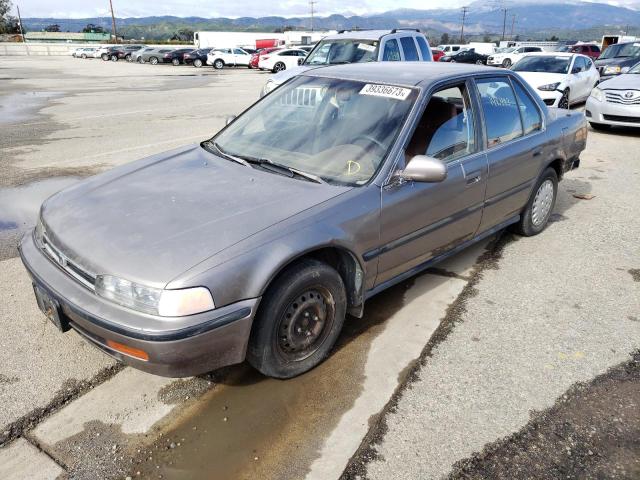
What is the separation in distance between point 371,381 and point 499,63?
3176 centimetres

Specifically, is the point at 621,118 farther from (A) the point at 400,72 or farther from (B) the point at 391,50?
(A) the point at 400,72

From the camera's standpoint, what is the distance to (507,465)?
7.75 ft

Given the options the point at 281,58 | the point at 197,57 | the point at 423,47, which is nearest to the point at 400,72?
the point at 423,47

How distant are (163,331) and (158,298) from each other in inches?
5.8

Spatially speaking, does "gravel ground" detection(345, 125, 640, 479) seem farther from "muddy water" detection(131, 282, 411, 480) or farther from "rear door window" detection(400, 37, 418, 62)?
"rear door window" detection(400, 37, 418, 62)

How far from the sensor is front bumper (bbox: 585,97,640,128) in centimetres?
960

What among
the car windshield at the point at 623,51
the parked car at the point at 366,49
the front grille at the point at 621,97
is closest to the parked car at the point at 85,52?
the car windshield at the point at 623,51

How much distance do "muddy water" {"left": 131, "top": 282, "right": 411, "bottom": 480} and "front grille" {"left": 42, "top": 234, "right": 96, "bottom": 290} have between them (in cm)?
83

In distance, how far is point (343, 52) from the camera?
1058 centimetres

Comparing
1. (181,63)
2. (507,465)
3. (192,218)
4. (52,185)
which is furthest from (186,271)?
(181,63)

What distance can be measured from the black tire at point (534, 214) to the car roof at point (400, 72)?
3.77 ft

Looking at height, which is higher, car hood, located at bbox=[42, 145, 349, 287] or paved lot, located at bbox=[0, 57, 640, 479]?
car hood, located at bbox=[42, 145, 349, 287]

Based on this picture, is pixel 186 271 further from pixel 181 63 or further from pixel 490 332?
pixel 181 63

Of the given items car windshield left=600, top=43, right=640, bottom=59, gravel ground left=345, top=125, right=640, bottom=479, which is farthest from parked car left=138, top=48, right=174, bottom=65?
gravel ground left=345, top=125, right=640, bottom=479
